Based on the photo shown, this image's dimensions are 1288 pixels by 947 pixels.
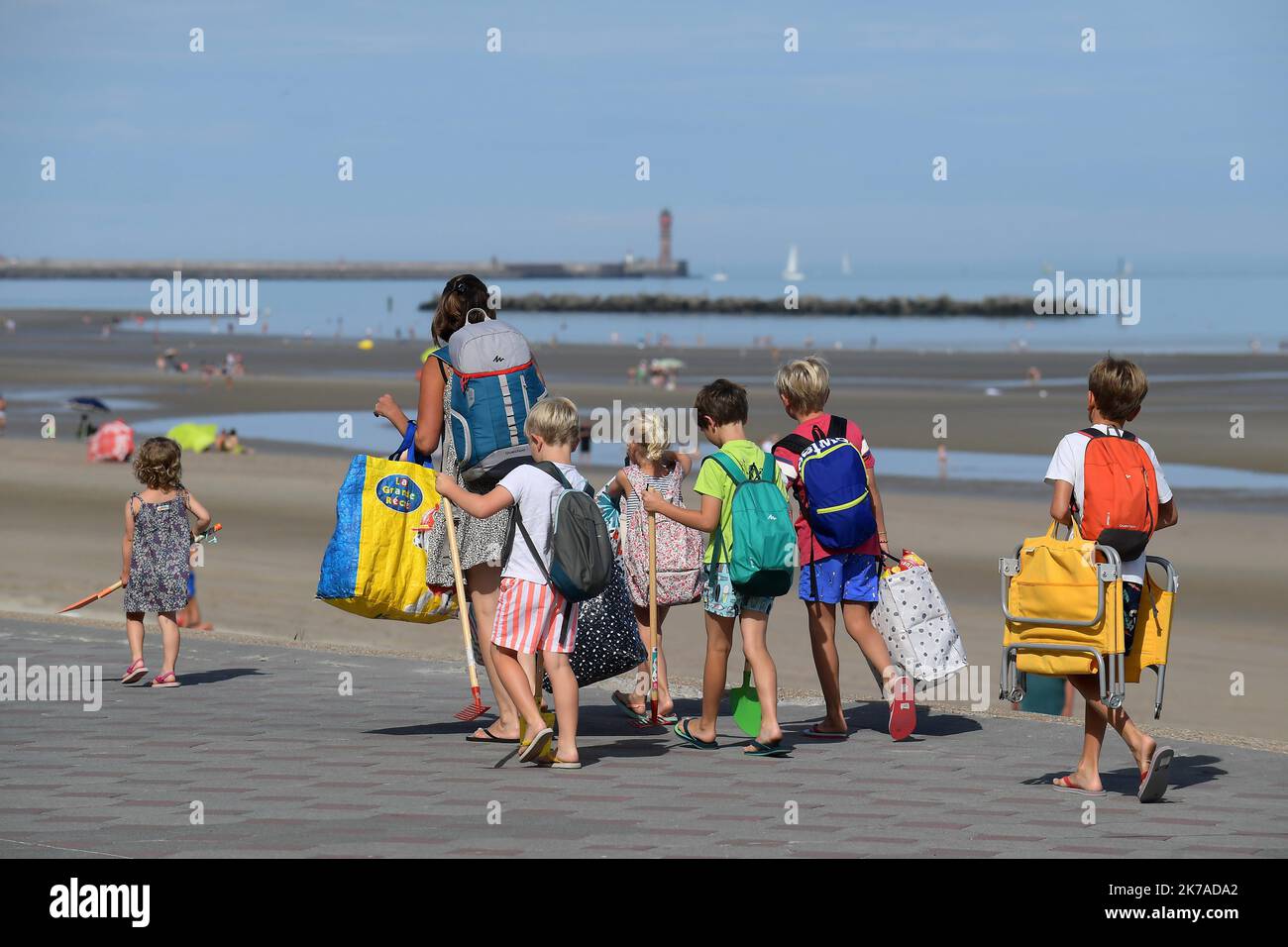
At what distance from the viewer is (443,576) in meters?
8.37

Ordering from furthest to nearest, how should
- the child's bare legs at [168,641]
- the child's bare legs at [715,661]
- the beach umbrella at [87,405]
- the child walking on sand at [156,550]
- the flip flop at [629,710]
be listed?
the beach umbrella at [87,405]
the child walking on sand at [156,550]
the child's bare legs at [168,641]
the flip flop at [629,710]
the child's bare legs at [715,661]

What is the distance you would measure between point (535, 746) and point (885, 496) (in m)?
17.2

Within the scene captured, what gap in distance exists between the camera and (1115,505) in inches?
283

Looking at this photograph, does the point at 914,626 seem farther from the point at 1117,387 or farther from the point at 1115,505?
the point at 1117,387

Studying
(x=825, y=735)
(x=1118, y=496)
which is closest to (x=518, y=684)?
(x=825, y=735)

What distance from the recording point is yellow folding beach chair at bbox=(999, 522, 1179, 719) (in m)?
7.01

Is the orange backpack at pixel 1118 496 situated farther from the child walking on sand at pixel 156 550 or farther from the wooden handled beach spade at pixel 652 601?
the child walking on sand at pixel 156 550

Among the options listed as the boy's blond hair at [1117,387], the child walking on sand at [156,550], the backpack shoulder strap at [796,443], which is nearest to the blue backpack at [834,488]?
the backpack shoulder strap at [796,443]

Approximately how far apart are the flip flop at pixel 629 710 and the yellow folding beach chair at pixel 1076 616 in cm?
222

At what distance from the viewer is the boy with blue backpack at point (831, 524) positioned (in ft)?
27.3

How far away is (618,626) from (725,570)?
0.59 metres

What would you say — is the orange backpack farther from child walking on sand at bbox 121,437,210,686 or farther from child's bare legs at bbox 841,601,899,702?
child walking on sand at bbox 121,437,210,686

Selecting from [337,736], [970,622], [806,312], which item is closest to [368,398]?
[970,622]

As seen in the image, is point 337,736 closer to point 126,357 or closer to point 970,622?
point 970,622
